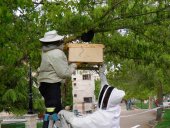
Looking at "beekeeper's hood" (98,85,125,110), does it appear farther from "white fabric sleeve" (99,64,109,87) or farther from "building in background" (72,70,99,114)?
"building in background" (72,70,99,114)

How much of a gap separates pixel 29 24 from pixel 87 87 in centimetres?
5735

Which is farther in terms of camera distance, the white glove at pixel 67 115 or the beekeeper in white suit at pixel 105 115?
the white glove at pixel 67 115

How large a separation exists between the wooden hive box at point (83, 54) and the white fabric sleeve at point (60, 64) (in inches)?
11.2

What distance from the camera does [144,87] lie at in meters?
34.5

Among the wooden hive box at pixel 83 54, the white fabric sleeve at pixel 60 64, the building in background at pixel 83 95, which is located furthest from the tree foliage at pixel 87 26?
the building in background at pixel 83 95

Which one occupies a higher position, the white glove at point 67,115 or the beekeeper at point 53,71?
the beekeeper at point 53,71

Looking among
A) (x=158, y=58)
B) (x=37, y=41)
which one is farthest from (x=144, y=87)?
(x=37, y=41)

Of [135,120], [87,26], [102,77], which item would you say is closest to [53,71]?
[102,77]

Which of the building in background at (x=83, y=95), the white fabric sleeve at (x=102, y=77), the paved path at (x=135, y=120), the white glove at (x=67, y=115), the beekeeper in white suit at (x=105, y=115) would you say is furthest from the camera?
the paved path at (x=135, y=120)

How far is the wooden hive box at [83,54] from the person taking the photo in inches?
285

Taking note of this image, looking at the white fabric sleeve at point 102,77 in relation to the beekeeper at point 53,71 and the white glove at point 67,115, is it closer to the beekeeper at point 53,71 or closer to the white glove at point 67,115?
the beekeeper at point 53,71

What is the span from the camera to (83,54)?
7.29 m

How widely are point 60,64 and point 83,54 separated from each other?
527 millimetres

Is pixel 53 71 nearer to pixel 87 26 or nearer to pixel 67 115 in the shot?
pixel 67 115
